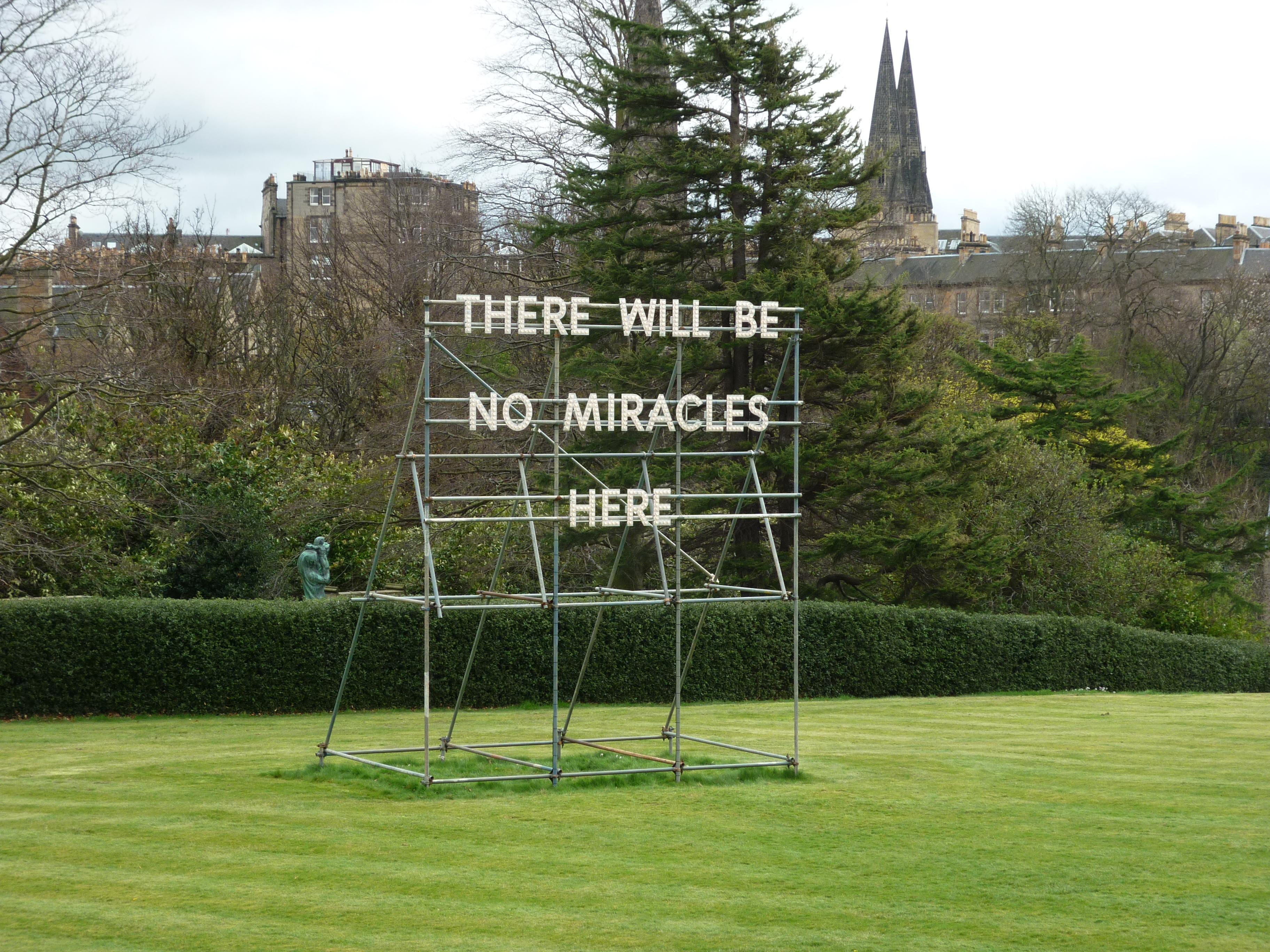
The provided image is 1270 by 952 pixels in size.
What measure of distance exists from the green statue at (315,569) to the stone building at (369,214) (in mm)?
14051

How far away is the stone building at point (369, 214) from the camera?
39.9m

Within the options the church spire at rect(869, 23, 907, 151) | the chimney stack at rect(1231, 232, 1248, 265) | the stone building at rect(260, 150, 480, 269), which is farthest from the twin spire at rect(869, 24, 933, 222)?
the stone building at rect(260, 150, 480, 269)

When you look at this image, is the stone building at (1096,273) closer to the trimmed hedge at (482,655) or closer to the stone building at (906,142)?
the trimmed hedge at (482,655)

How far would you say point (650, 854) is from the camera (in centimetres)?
959

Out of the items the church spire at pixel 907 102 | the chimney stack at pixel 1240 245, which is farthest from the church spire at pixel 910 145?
the chimney stack at pixel 1240 245

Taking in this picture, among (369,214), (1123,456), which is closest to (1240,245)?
(1123,456)

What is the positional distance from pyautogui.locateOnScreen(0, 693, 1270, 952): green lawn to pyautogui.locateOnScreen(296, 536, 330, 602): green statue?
654cm

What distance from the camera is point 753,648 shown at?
22875 mm

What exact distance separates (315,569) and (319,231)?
33889 millimetres

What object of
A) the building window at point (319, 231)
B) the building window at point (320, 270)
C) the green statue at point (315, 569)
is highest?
the building window at point (319, 231)

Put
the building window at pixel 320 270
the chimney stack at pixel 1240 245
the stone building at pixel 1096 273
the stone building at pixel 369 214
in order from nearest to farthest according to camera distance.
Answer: the stone building at pixel 369 214 → the building window at pixel 320 270 → the stone building at pixel 1096 273 → the chimney stack at pixel 1240 245

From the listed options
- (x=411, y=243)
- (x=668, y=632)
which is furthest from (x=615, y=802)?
(x=411, y=243)

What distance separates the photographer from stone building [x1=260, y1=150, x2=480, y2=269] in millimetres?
39938

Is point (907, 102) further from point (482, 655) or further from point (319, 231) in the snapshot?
point (482, 655)
